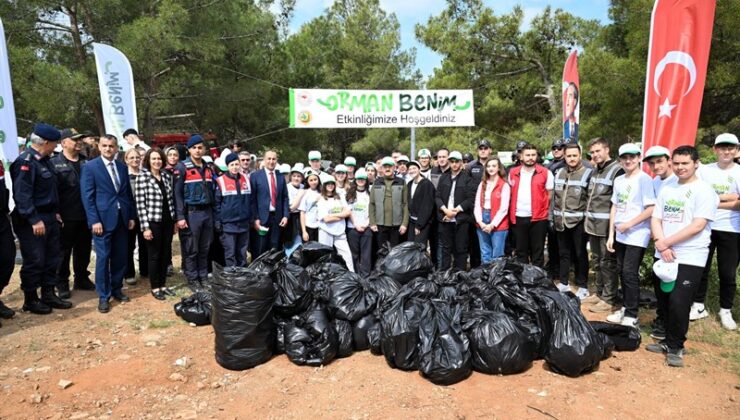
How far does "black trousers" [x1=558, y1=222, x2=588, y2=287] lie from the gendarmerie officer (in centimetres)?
547

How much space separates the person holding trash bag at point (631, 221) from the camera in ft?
13.5

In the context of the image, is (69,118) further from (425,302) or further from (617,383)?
(617,383)

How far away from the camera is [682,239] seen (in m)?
3.37

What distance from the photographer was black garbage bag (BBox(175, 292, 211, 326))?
4.41 m

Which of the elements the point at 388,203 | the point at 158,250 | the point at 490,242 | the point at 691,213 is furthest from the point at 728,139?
the point at 158,250

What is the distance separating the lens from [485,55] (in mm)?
14906

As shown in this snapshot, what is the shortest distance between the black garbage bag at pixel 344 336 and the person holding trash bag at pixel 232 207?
233cm

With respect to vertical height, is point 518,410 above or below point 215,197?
below

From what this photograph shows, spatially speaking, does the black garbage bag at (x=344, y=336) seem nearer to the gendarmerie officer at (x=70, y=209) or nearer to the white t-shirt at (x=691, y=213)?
A: the white t-shirt at (x=691, y=213)

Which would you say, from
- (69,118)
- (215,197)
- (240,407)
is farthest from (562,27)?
(240,407)

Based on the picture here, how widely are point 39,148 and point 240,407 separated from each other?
11.3ft

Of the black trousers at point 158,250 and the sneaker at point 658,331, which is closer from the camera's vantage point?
the sneaker at point 658,331

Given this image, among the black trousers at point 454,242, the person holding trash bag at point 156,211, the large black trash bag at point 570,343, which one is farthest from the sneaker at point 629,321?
the person holding trash bag at point 156,211

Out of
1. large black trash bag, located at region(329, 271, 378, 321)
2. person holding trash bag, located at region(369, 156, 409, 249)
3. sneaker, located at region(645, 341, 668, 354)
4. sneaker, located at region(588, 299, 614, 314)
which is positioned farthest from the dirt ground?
person holding trash bag, located at region(369, 156, 409, 249)
